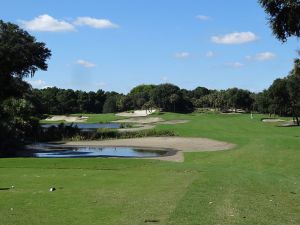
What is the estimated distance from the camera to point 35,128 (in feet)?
230

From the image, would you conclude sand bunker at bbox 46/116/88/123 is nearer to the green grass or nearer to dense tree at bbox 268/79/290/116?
dense tree at bbox 268/79/290/116

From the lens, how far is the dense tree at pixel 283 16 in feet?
48.9

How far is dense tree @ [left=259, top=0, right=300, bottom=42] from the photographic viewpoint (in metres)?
14.9

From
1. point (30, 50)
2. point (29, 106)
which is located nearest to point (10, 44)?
point (30, 50)

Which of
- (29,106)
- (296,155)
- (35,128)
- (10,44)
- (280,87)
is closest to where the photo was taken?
(296,155)

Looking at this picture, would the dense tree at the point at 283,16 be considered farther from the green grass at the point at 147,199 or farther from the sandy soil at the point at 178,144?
the sandy soil at the point at 178,144

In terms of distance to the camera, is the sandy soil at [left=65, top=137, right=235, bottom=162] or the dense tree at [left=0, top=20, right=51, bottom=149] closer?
the sandy soil at [left=65, top=137, right=235, bottom=162]

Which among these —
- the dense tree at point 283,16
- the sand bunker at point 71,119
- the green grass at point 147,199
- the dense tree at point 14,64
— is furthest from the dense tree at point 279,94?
the dense tree at point 283,16

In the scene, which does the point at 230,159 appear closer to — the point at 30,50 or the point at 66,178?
the point at 66,178

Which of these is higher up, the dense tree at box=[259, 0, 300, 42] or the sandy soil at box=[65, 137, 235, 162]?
the dense tree at box=[259, 0, 300, 42]

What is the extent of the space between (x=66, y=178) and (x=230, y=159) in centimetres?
2136

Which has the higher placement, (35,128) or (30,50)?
(30,50)

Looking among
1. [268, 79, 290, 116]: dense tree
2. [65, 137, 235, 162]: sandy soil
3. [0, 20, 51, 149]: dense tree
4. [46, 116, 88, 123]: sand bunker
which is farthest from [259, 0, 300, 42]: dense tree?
[46, 116, 88, 123]: sand bunker

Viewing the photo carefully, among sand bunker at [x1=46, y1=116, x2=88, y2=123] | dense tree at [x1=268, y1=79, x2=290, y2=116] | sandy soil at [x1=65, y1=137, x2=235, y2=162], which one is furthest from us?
sand bunker at [x1=46, y1=116, x2=88, y2=123]
